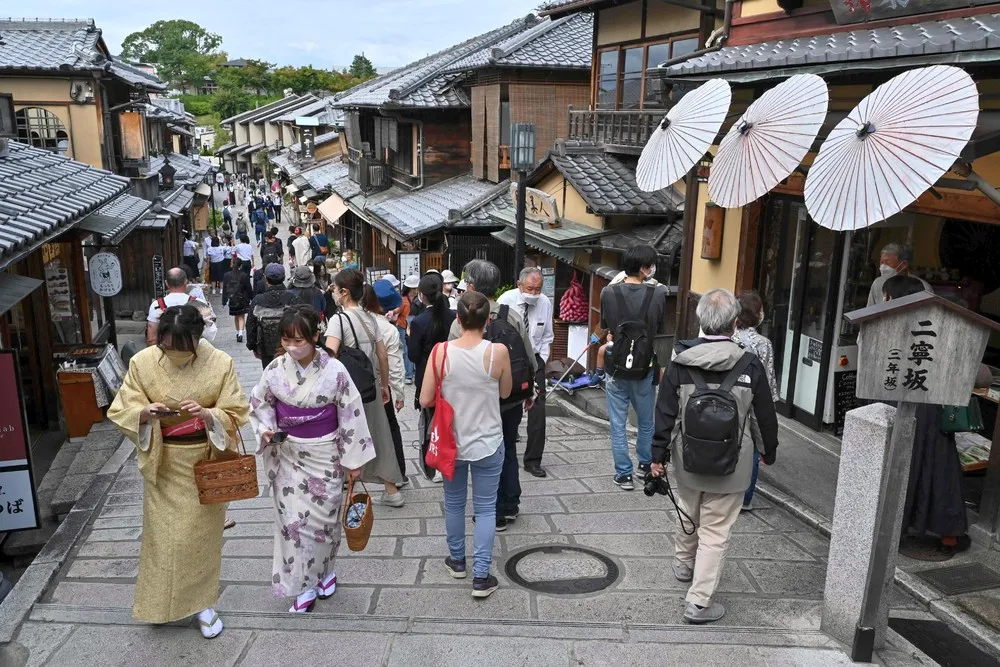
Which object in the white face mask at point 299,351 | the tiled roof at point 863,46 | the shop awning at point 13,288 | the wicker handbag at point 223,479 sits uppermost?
the tiled roof at point 863,46

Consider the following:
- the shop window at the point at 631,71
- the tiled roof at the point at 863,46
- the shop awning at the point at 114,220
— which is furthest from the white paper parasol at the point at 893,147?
the shop awning at the point at 114,220

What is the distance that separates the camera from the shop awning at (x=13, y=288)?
6777mm

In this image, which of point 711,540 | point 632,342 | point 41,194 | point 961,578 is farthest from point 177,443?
point 41,194

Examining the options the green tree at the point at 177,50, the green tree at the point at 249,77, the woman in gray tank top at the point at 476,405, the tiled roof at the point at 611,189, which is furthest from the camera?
the green tree at the point at 177,50

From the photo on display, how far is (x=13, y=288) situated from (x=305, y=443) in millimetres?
4297

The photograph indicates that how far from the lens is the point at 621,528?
20.2ft

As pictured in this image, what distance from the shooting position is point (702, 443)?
4.53 m

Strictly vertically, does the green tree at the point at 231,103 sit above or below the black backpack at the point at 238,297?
above

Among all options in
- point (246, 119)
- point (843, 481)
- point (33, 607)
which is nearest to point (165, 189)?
point (33, 607)

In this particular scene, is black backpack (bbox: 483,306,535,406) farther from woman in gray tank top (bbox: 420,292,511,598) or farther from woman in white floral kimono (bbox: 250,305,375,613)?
woman in white floral kimono (bbox: 250,305,375,613)

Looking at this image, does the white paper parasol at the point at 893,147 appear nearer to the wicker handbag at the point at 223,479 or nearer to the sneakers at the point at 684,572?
the sneakers at the point at 684,572

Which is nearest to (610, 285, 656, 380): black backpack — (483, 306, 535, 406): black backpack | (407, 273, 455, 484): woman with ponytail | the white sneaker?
(483, 306, 535, 406): black backpack

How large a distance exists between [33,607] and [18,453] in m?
1.70

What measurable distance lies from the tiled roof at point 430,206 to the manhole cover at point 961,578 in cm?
1316
